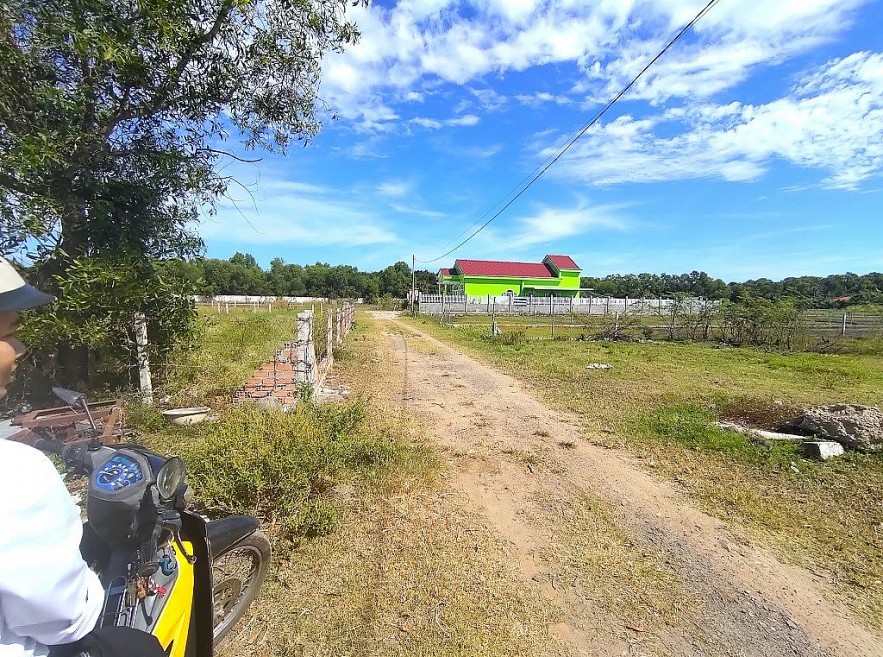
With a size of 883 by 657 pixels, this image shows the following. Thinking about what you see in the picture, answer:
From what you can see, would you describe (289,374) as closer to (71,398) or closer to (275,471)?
(275,471)

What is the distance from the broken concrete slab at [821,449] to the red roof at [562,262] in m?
43.3

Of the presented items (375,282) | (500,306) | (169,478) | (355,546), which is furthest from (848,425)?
(375,282)

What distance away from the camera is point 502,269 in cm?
4600

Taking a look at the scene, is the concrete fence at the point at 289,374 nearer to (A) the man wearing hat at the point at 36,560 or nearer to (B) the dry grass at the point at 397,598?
(B) the dry grass at the point at 397,598

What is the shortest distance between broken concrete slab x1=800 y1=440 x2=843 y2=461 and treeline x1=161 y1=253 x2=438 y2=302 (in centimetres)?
5716

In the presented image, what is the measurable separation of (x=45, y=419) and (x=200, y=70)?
4.70 meters

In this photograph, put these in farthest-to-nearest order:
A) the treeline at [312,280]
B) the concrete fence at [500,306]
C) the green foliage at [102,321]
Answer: the treeline at [312,280] < the concrete fence at [500,306] < the green foliage at [102,321]

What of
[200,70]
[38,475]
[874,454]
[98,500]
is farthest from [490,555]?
[200,70]

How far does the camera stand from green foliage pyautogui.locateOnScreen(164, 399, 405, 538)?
10.2 feet

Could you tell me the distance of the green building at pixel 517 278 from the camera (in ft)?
147

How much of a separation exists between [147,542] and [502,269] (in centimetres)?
4562

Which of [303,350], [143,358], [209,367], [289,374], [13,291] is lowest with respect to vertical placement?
[209,367]

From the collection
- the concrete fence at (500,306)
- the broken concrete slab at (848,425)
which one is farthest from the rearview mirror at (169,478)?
the concrete fence at (500,306)

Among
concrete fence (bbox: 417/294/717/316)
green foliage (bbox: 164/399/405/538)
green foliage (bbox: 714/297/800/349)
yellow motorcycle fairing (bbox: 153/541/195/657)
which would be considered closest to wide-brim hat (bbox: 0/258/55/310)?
yellow motorcycle fairing (bbox: 153/541/195/657)
